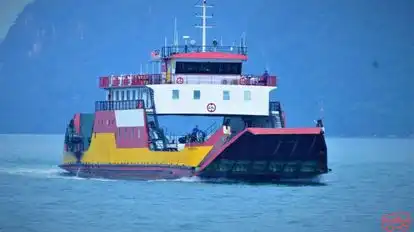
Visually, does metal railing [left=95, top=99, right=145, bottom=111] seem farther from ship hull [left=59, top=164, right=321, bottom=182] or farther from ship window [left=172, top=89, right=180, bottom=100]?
ship hull [left=59, top=164, right=321, bottom=182]

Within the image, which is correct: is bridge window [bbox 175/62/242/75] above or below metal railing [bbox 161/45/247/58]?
below

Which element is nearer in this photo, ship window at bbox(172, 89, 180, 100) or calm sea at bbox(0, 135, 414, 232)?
calm sea at bbox(0, 135, 414, 232)

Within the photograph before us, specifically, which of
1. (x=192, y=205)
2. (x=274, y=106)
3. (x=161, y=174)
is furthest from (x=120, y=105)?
(x=192, y=205)

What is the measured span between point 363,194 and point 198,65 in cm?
838

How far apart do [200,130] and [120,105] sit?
4.37 m

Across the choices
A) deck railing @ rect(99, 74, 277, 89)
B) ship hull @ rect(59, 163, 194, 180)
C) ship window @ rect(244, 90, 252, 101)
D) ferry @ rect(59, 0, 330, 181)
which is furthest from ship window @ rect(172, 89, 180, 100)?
ship hull @ rect(59, 163, 194, 180)

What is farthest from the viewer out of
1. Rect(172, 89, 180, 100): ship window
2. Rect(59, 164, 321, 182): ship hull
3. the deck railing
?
the deck railing

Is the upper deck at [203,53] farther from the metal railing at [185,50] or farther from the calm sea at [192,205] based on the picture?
the calm sea at [192,205]

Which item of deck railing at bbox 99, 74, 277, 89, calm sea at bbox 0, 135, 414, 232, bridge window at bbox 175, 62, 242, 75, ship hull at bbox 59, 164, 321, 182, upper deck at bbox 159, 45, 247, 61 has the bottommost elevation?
calm sea at bbox 0, 135, 414, 232

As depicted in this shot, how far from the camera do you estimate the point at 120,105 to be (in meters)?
60.8

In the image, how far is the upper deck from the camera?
5866 centimetres

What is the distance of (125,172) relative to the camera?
Answer: 59.5m

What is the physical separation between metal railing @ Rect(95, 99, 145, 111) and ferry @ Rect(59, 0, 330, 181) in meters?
0.05

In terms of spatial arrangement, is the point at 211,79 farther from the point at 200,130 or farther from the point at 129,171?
the point at 129,171
